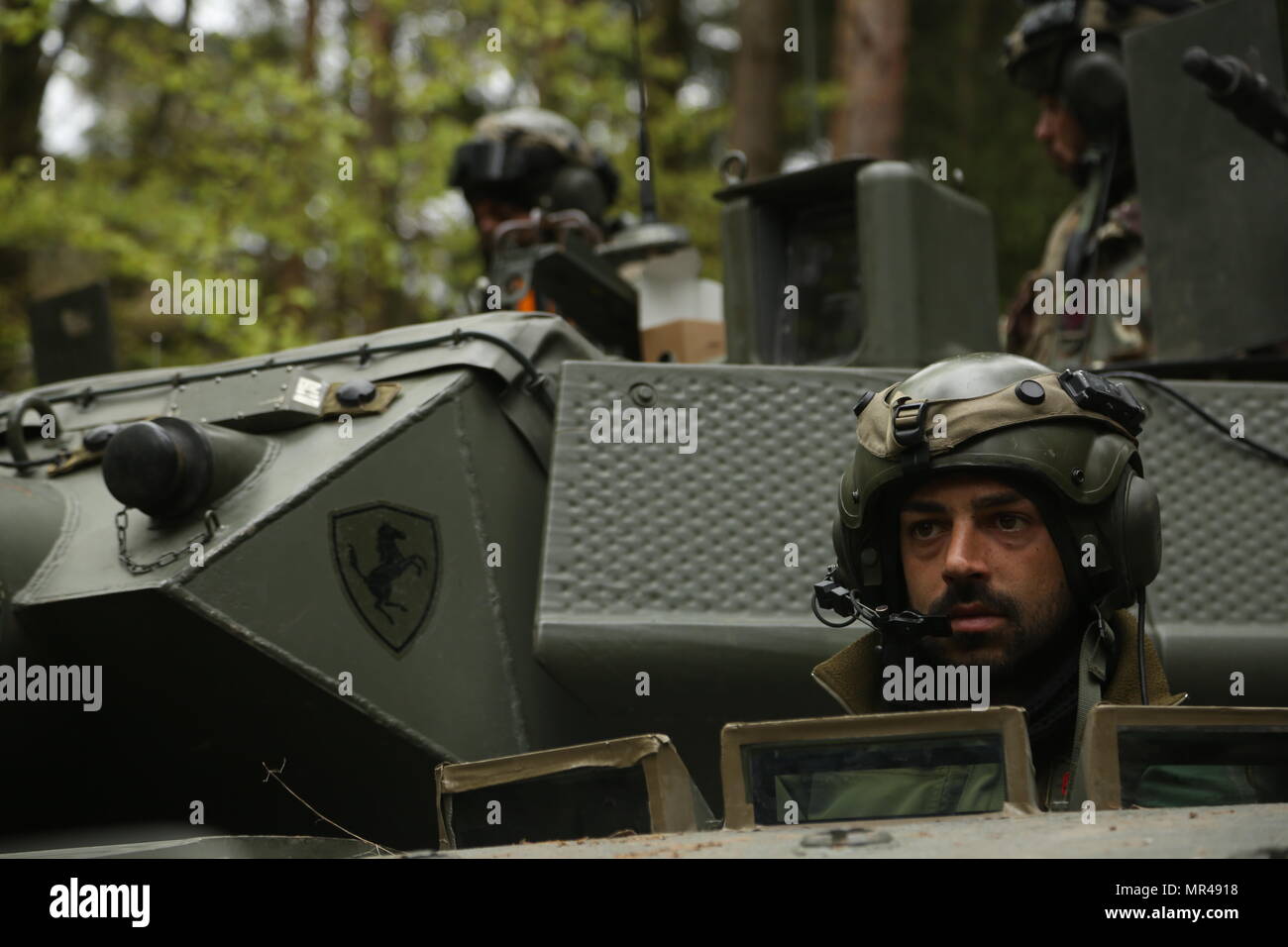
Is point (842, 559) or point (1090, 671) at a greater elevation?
point (842, 559)

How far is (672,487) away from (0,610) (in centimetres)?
141

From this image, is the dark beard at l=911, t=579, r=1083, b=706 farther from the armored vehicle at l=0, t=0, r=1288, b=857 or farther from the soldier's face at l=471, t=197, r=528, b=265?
the soldier's face at l=471, t=197, r=528, b=265

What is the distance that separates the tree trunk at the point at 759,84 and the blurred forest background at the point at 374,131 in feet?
0.06

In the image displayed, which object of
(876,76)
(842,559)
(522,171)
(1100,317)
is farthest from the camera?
(876,76)

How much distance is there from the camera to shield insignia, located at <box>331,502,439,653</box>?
11.6 feet

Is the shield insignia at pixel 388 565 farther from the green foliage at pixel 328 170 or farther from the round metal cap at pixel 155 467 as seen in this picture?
the green foliage at pixel 328 170

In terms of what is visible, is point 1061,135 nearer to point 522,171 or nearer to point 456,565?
point 522,171

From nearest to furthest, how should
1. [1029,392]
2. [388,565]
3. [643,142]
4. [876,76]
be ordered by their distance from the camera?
[1029,392] → [388,565] → [643,142] → [876,76]

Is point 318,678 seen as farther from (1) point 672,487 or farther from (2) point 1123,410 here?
(2) point 1123,410

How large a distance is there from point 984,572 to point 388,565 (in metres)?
1.21

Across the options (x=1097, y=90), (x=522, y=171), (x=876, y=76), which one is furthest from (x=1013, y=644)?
(x=876, y=76)

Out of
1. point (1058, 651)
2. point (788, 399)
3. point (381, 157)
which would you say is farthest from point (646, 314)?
point (381, 157)

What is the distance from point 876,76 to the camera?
38.3 ft

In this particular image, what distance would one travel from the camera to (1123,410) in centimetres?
338
